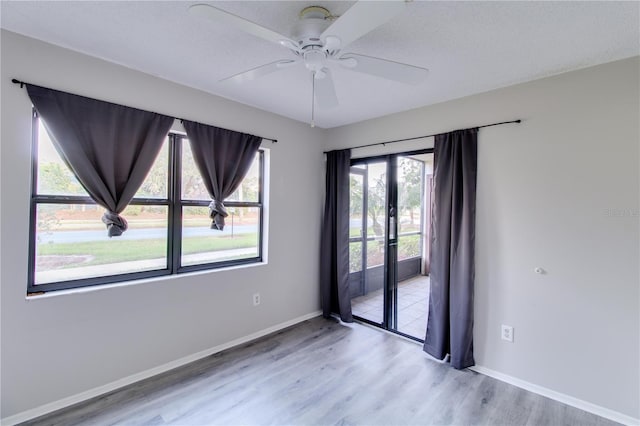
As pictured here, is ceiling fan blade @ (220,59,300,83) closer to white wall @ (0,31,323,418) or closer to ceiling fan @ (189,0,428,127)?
ceiling fan @ (189,0,428,127)

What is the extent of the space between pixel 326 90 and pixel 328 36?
0.56 m

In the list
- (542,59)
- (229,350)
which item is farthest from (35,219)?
(542,59)

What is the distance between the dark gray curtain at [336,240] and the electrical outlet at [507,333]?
5.58ft

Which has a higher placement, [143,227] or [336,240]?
[143,227]

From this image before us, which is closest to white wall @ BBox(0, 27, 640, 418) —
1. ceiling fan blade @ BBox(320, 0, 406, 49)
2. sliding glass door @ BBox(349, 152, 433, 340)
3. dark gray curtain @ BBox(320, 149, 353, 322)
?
sliding glass door @ BBox(349, 152, 433, 340)

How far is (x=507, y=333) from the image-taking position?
253 centimetres

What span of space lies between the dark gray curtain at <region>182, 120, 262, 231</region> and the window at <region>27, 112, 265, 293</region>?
12cm

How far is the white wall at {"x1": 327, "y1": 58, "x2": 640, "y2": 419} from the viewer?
2.05m

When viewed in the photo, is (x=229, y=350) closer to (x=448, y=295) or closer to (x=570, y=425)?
(x=448, y=295)

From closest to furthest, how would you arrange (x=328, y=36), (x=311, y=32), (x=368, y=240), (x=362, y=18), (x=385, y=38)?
(x=362, y=18) < (x=328, y=36) < (x=311, y=32) < (x=385, y=38) < (x=368, y=240)

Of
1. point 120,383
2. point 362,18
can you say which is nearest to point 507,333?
point 362,18

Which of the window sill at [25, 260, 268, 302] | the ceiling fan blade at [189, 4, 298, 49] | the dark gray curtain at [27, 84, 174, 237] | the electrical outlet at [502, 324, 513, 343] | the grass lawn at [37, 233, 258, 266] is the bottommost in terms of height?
the electrical outlet at [502, 324, 513, 343]

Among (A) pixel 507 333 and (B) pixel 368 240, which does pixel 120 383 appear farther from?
(A) pixel 507 333

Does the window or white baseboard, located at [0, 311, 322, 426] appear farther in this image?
the window
